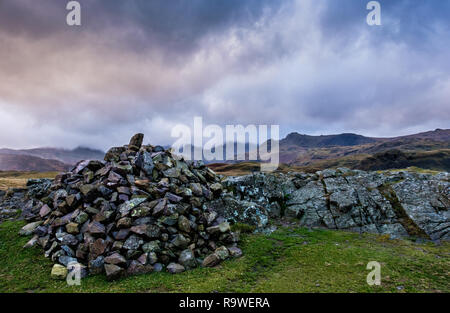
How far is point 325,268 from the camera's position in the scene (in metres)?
16.3

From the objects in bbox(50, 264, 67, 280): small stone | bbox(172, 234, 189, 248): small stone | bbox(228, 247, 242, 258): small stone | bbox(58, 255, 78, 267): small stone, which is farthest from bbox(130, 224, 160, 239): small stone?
bbox(228, 247, 242, 258): small stone

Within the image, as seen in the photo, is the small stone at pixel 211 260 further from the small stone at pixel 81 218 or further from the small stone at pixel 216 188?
the small stone at pixel 81 218

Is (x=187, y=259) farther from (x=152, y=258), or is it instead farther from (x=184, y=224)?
(x=184, y=224)

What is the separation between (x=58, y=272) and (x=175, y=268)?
8698 mm

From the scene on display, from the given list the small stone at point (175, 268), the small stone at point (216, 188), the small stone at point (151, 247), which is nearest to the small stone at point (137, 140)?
the small stone at point (216, 188)

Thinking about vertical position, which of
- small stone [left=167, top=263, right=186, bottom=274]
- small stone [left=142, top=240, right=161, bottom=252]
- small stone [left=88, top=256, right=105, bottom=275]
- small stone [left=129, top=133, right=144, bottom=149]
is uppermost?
small stone [left=129, top=133, right=144, bottom=149]

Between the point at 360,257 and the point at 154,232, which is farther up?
the point at 154,232

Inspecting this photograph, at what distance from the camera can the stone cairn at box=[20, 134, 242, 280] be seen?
1675cm

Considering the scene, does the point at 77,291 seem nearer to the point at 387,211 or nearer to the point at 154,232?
the point at 154,232

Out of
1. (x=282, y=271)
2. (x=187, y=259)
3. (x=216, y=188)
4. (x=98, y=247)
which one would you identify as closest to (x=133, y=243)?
(x=98, y=247)

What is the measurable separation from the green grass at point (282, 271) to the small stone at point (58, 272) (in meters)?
0.36

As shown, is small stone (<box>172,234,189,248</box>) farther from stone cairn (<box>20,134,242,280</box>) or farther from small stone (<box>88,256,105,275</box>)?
small stone (<box>88,256,105,275</box>)
